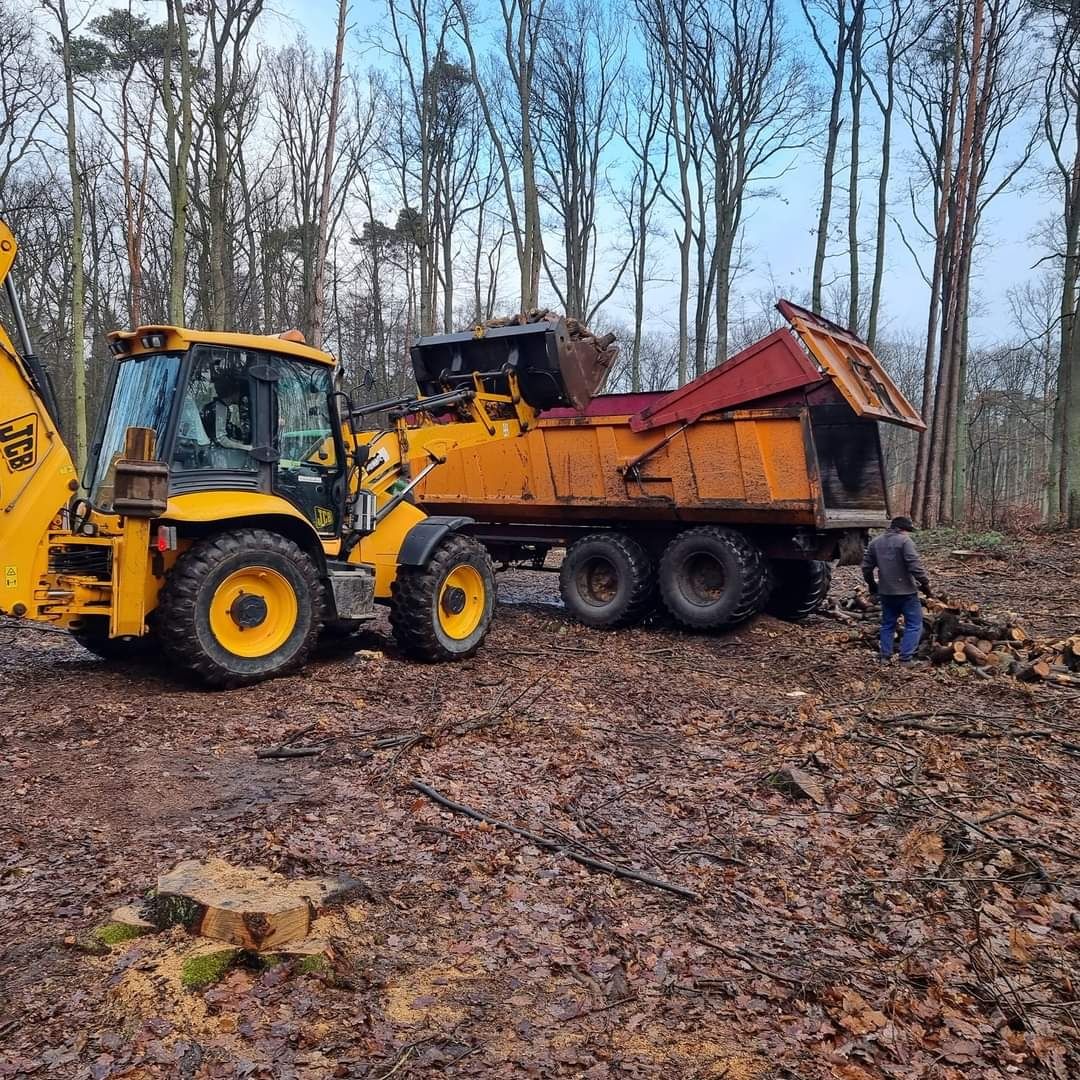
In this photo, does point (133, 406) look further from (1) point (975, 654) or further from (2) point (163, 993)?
(1) point (975, 654)

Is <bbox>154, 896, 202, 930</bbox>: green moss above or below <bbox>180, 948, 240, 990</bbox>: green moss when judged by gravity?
above

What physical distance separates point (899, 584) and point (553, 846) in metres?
5.26

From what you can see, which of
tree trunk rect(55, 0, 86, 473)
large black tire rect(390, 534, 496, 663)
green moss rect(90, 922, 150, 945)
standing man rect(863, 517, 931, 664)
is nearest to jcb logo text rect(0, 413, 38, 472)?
large black tire rect(390, 534, 496, 663)

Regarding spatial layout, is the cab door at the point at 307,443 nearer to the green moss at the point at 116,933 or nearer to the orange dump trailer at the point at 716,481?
the orange dump trailer at the point at 716,481

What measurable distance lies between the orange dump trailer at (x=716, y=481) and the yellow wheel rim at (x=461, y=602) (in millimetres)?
2230

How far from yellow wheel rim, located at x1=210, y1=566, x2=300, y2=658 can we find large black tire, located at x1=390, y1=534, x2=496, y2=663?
3.90 feet

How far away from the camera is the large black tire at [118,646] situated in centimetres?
673

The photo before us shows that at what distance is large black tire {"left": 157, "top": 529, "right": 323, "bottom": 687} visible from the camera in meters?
5.74

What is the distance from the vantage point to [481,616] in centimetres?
790

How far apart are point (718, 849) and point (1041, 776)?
2204mm

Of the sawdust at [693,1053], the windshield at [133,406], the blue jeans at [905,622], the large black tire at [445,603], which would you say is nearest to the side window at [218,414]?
the windshield at [133,406]

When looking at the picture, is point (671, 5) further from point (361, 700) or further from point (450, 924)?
point (450, 924)

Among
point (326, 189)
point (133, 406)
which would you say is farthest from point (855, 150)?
point (133, 406)

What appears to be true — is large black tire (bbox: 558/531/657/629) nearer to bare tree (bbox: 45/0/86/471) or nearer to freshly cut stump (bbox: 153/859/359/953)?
freshly cut stump (bbox: 153/859/359/953)
